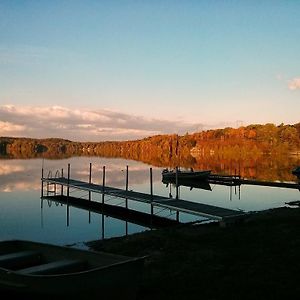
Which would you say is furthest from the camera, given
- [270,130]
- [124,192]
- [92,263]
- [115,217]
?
[270,130]

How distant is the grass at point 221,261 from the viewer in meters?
10.3

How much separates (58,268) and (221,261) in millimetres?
5679

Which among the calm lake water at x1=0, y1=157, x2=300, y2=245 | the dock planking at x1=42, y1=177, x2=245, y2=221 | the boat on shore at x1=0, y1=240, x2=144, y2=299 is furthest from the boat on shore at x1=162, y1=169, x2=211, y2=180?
the boat on shore at x1=0, y1=240, x2=144, y2=299

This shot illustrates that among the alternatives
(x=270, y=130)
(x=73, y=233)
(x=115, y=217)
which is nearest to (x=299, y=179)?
(x=115, y=217)

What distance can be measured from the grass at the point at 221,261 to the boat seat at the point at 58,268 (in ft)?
5.73

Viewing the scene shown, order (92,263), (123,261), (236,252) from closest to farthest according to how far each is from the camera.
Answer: (123,261), (92,263), (236,252)

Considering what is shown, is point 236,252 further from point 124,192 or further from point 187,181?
point 187,181

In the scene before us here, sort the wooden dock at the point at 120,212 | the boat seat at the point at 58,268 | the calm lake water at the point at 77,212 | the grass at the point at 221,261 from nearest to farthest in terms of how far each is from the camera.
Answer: the boat seat at the point at 58,268 < the grass at the point at 221,261 < the calm lake water at the point at 77,212 < the wooden dock at the point at 120,212

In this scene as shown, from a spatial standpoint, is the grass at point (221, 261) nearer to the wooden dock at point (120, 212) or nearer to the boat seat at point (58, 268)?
the boat seat at point (58, 268)

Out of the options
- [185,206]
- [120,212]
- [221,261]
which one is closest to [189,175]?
[120,212]

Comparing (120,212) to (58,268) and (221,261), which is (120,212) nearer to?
(221,261)

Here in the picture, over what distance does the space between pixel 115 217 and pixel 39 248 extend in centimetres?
1894

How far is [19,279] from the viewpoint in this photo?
877 cm

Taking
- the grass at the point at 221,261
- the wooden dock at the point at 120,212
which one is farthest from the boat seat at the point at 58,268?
the wooden dock at the point at 120,212
